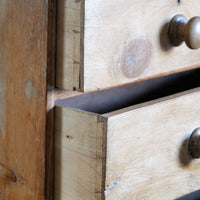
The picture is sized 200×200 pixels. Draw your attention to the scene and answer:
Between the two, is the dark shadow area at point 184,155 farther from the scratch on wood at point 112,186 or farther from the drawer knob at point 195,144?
the scratch on wood at point 112,186

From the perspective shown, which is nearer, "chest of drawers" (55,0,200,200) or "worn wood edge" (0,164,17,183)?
"chest of drawers" (55,0,200,200)

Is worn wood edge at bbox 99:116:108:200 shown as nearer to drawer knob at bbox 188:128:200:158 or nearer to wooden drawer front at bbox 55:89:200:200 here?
wooden drawer front at bbox 55:89:200:200

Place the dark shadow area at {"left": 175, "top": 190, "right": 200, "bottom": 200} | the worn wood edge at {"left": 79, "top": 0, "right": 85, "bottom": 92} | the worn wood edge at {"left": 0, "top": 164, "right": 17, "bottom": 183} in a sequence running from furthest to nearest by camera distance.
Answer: the dark shadow area at {"left": 175, "top": 190, "right": 200, "bottom": 200}, the worn wood edge at {"left": 0, "top": 164, "right": 17, "bottom": 183}, the worn wood edge at {"left": 79, "top": 0, "right": 85, "bottom": 92}

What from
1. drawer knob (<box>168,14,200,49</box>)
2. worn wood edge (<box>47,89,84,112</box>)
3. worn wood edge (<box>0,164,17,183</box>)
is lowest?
worn wood edge (<box>0,164,17,183</box>)

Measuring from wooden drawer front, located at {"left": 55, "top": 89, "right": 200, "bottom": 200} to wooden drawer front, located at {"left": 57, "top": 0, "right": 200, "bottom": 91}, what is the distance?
47 millimetres

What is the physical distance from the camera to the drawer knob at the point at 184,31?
0.59 meters

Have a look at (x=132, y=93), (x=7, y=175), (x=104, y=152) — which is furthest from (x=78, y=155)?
(x=132, y=93)

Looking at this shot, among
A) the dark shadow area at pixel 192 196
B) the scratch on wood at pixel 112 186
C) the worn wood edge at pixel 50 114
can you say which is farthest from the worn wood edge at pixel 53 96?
the dark shadow area at pixel 192 196

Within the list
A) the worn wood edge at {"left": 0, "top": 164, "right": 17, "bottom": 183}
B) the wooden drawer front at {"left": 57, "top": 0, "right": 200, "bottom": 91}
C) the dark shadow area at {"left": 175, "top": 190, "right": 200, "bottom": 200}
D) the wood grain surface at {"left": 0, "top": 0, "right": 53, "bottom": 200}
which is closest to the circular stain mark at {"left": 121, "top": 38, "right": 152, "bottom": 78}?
the wooden drawer front at {"left": 57, "top": 0, "right": 200, "bottom": 91}

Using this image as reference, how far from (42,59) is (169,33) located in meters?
0.19

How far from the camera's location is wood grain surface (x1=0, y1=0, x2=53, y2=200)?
57 centimetres

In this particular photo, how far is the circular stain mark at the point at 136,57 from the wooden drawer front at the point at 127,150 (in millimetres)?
51

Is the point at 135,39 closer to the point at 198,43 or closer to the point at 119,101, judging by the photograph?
the point at 198,43

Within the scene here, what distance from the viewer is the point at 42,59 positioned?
1.86ft
